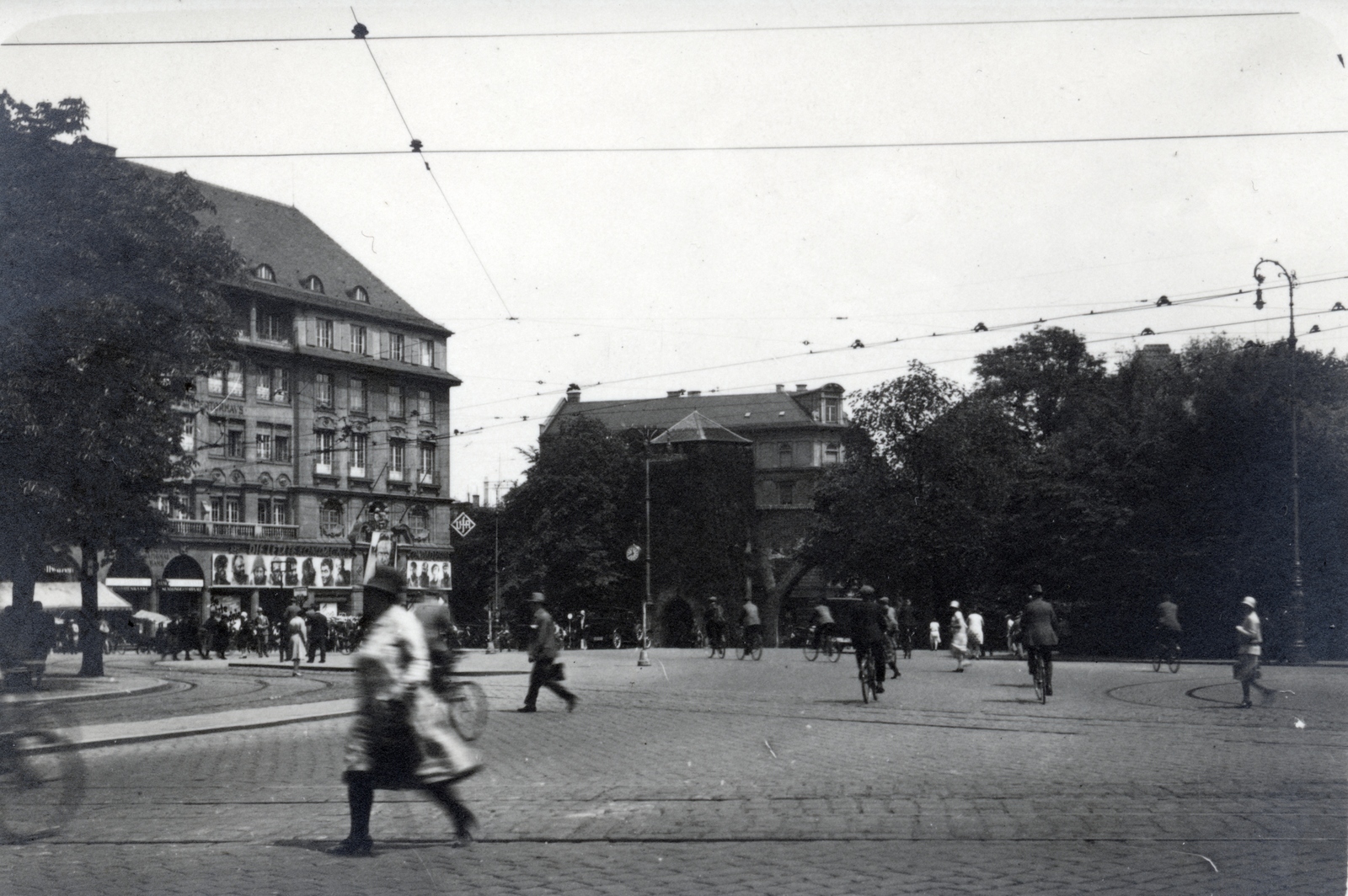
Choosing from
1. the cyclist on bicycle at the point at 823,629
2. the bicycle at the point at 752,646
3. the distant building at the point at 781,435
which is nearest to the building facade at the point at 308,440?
the bicycle at the point at 752,646

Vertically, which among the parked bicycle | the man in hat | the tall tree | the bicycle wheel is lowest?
the parked bicycle

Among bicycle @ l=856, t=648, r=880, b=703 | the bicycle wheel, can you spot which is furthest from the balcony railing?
the bicycle wheel

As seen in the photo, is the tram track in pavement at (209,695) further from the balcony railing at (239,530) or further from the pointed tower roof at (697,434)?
the pointed tower roof at (697,434)

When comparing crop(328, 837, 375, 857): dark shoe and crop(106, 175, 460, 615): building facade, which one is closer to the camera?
crop(328, 837, 375, 857): dark shoe

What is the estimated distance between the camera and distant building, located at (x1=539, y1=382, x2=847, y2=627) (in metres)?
107

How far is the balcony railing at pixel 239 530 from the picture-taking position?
5931 centimetres

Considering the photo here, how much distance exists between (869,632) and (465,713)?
12192 mm

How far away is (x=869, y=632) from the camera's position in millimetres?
22141

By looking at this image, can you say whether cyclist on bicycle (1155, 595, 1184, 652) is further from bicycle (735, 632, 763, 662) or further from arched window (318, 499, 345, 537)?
arched window (318, 499, 345, 537)

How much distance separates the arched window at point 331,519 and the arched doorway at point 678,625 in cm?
1904

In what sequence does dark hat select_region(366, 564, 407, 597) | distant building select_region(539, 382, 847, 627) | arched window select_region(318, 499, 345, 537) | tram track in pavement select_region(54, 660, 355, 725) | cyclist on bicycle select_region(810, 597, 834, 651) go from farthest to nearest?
distant building select_region(539, 382, 847, 627)
arched window select_region(318, 499, 345, 537)
cyclist on bicycle select_region(810, 597, 834, 651)
tram track in pavement select_region(54, 660, 355, 725)
dark hat select_region(366, 564, 407, 597)

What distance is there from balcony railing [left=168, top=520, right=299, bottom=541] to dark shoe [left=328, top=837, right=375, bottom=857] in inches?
2035

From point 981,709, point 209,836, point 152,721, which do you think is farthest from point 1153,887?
point 152,721

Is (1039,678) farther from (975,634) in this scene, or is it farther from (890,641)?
(975,634)
